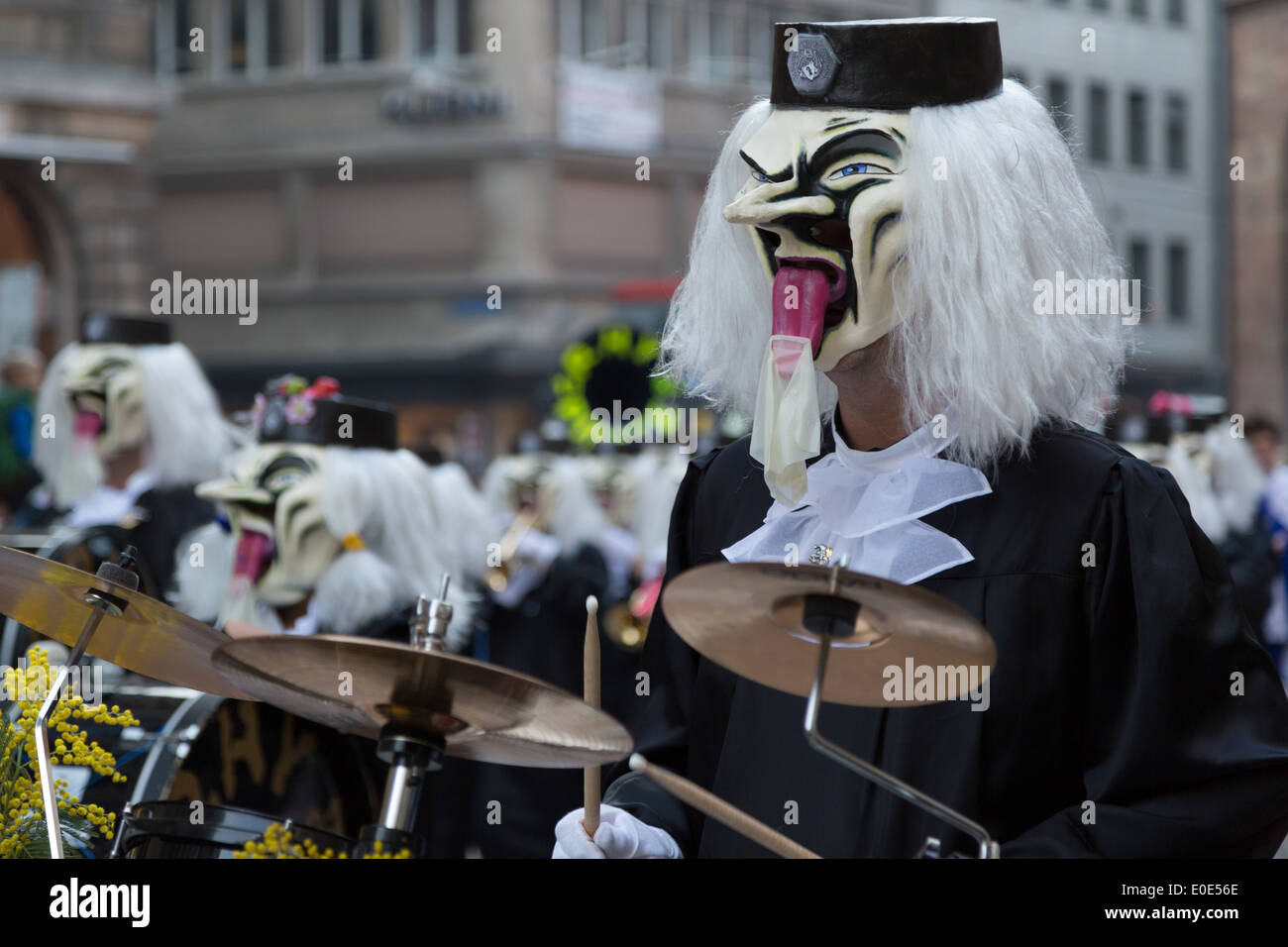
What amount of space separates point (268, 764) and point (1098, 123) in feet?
63.2

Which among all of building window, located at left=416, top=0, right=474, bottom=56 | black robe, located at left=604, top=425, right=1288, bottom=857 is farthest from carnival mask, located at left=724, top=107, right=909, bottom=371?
building window, located at left=416, top=0, right=474, bottom=56

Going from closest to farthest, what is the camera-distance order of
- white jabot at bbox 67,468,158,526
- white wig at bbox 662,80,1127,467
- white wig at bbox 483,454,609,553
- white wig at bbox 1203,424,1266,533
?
white wig at bbox 662,80,1127,467 < white jabot at bbox 67,468,158,526 < white wig at bbox 1203,424,1266,533 < white wig at bbox 483,454,609,553

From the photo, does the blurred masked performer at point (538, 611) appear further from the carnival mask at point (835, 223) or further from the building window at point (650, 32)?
the building window at point (650, 32)

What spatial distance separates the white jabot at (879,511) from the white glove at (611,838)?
1.20 feet

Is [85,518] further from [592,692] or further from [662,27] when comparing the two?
[662,27]

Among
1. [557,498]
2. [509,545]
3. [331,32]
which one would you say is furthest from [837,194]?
[331,32]

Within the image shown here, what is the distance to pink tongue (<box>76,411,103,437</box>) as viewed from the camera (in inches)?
234

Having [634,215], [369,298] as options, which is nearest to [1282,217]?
[634,215]

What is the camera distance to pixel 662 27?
72.1ft

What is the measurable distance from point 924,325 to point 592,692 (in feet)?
2.11

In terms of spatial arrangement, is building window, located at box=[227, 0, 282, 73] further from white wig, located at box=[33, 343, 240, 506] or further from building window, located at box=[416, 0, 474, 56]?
white wig, located at box=[33, 343, 240, 506]

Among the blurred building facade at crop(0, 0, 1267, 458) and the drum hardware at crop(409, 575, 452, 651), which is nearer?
the drum hardware at crop(409, 575, 452, 651)

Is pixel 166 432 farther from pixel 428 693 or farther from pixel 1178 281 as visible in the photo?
pixel 1178 281

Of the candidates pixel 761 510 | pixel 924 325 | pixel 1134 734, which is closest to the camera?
pixel 1134 734
